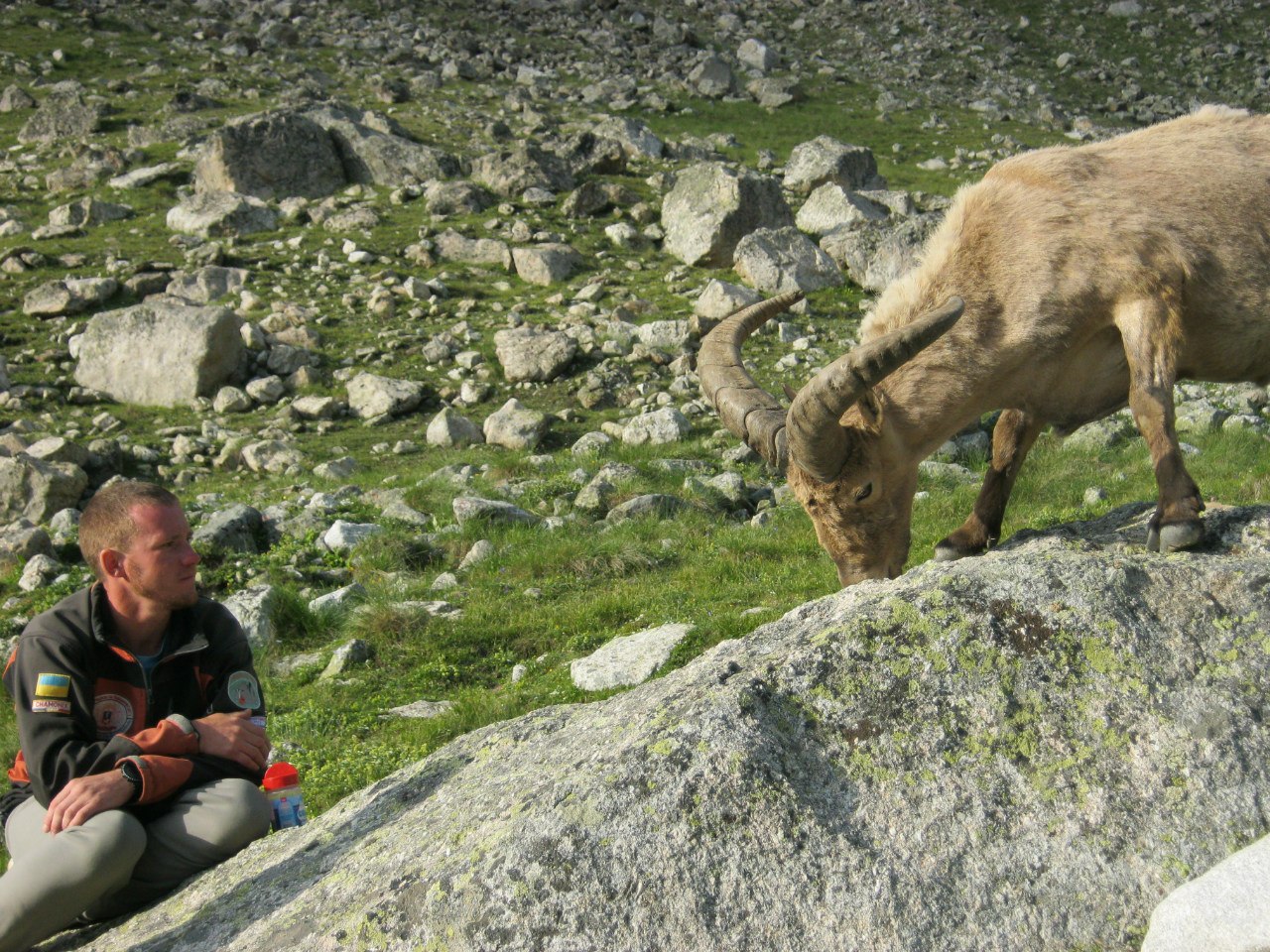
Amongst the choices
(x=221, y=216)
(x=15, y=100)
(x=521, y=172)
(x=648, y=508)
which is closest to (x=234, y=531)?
(x=648, y=508)

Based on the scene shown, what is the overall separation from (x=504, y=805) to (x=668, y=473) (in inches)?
432

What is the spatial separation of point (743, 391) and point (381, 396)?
1185 cm

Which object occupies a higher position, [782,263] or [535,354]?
[535,354]

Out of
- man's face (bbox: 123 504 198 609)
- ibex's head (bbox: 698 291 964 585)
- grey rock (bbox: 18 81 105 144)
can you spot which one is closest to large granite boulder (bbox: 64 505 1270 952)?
man's face (bbox: 123 504 198 609)

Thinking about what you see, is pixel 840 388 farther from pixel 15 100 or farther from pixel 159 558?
pixel 15 100

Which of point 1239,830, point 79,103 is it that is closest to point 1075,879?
point 1239,830

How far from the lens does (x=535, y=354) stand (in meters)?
20.4

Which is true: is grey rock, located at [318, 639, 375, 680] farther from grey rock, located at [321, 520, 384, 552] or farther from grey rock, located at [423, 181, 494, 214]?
grey rock, located at [423, 181, 494, 214]

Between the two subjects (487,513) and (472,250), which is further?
(472,250)

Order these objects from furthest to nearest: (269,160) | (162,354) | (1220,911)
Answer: (269,160)
(162,354)
(1220,911)

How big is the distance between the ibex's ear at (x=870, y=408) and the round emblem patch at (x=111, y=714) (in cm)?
460

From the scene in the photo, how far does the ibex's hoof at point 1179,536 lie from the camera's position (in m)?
5.81

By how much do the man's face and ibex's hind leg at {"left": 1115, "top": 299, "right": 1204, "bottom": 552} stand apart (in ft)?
15.2

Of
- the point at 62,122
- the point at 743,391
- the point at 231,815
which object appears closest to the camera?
the point at 231,815
